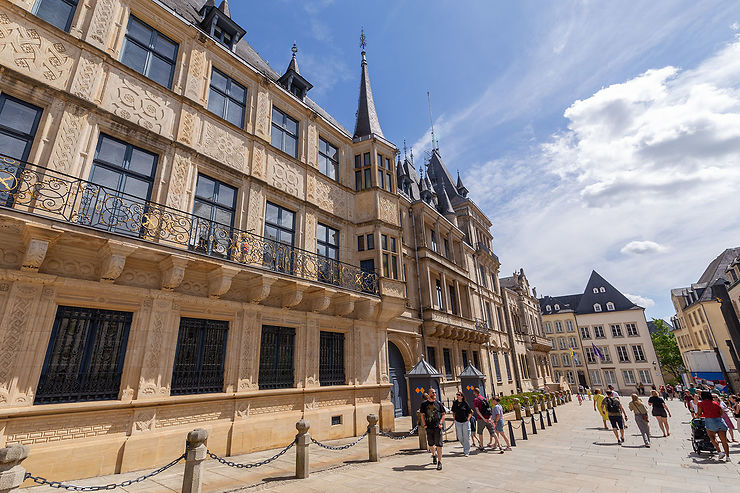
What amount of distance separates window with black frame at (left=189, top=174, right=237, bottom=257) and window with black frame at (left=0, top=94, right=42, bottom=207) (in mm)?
3518

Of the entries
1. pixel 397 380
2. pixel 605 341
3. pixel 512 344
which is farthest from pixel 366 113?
pixel 605 341

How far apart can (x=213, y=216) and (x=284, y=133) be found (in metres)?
4.96

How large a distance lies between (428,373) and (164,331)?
8194 millimetres

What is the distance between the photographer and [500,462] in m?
8.20

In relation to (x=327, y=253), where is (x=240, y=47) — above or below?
above

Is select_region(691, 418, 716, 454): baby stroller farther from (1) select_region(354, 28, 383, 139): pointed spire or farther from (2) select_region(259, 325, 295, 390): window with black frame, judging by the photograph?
(1) select_region(354, 28, 383, 139): pointed spire

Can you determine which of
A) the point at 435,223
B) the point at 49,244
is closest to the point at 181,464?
the point at 49,244

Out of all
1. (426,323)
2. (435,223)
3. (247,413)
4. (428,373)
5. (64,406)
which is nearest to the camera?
(64,406)

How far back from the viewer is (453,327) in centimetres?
2030

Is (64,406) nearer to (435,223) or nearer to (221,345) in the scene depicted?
(221,345)

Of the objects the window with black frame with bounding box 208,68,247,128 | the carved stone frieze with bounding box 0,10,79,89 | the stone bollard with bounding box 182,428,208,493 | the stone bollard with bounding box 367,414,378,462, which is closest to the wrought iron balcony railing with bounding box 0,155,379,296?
the carved stone frieze with bounding box 0,10,79,89

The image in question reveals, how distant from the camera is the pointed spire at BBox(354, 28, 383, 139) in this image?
1783cm

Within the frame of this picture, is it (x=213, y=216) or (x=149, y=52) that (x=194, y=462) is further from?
(x=149, y=52)

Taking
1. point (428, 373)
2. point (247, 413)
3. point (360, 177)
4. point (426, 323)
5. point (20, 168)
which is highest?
point (360, 177)
